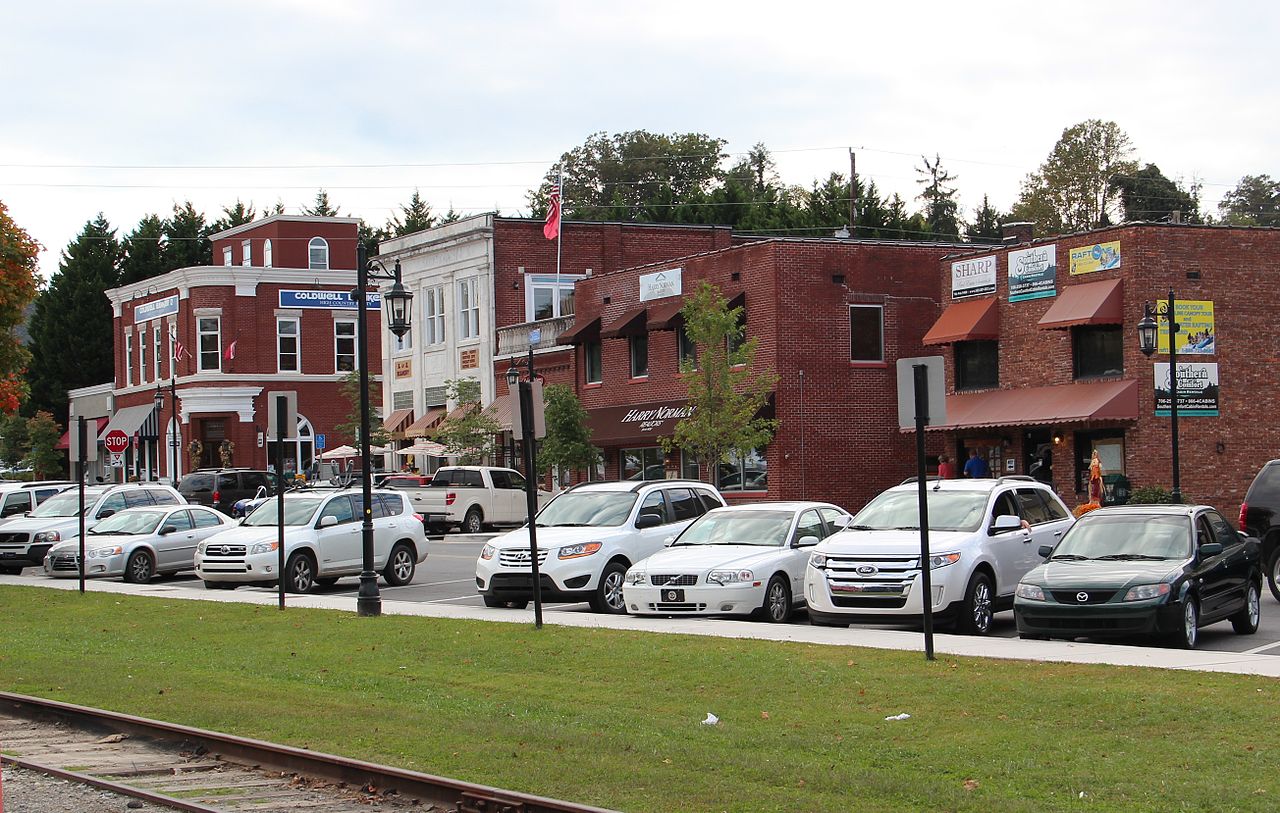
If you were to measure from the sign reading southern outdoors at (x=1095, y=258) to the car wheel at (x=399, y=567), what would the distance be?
1944cm

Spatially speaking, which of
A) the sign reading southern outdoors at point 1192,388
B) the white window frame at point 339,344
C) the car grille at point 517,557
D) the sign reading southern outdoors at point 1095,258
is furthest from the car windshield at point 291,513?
the white window frame at point 339,344

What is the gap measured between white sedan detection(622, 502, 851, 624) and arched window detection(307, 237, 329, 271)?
58.5m

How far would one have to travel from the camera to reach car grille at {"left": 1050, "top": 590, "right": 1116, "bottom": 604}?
50.1 ft

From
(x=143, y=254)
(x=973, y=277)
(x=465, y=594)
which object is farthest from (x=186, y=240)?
(x=465, y=594)

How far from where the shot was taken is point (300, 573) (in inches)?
998

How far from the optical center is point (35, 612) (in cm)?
2203

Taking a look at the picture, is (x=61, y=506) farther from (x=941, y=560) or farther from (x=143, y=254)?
(x=143, y=254)

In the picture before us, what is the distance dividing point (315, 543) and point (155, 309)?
55.7 metres

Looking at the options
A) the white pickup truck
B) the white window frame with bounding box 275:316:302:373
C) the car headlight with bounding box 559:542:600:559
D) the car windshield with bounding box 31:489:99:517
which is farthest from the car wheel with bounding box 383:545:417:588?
the white window frame with bounding box 275:316:302:373

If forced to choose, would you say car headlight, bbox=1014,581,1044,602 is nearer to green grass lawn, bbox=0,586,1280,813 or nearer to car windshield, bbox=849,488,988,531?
car windshield, bbox=849,488,988,531

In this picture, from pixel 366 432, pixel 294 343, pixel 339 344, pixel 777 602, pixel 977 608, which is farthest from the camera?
pixel 339 344

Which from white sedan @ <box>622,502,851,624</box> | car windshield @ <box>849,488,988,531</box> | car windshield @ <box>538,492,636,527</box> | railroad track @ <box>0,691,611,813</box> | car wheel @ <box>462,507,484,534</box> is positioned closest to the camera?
railroad track @ <box>0,691,611,813</box>

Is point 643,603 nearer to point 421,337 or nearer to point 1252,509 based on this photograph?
point 1252,509

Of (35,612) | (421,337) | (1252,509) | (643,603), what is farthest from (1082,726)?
(421,337)
